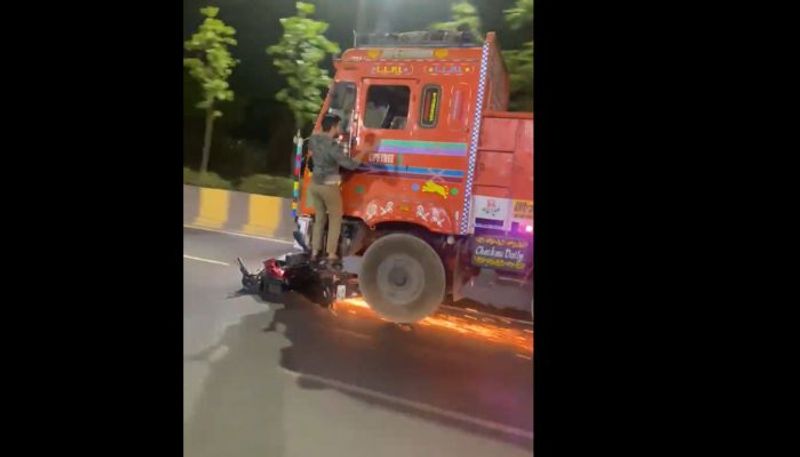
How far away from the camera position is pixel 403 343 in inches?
46.2

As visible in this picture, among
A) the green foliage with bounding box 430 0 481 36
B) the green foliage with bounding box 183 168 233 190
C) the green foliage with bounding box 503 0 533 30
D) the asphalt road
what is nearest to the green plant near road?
the green foliage with bounding box 183 168 233 190

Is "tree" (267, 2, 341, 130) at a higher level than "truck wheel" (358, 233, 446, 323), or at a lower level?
higher

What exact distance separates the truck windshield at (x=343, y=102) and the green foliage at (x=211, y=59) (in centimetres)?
22

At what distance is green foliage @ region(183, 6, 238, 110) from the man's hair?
0.21 metres

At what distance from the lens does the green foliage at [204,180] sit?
3.92ft

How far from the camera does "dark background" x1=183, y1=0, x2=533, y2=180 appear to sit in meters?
1.17

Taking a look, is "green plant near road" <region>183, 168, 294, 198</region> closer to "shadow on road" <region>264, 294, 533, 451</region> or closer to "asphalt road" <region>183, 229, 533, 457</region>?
"asphalt road" <region>183, 229, 533, 457</region>

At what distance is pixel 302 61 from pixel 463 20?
36cm

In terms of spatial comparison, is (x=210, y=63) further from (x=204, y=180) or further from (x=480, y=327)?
(x=480, y=327)

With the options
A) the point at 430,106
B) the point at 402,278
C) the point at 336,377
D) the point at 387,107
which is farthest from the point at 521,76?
the point at 336,377

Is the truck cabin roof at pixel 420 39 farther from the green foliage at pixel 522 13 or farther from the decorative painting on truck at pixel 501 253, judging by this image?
the decorative painting on truck at pixel 501 253

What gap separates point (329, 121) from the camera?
50.2 inches
